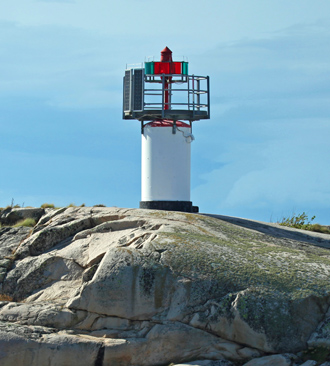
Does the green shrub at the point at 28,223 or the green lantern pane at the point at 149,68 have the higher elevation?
the green lantern pane at the point at 149,68

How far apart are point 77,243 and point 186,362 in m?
5.02

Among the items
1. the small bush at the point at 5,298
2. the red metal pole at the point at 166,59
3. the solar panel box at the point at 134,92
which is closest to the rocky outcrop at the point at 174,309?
the small bush at the point at 5,298

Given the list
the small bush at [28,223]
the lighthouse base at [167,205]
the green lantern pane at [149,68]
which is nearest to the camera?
the small bush at [28,223]

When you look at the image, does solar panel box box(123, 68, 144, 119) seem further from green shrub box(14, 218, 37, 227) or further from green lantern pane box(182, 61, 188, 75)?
green shrub box(14, 218, 37, 227)

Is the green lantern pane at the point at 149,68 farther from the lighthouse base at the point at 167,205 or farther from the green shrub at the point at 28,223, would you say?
the green shrub at the point at 28,223

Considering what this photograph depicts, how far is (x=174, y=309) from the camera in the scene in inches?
485

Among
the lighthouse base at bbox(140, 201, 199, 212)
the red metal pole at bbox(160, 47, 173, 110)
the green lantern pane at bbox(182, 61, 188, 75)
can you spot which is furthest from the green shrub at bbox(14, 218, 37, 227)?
the green lantern pane at bbox(182, 61, 188, 75)

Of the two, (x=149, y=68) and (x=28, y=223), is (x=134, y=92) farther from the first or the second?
(x=28, y=223)

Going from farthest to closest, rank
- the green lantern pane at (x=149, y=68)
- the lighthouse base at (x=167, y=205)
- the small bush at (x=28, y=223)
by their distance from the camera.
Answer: the green lantern pane at (x=149, y=68) → the lighthouse base at (x=167, y=205) → the small bush at (x=28, y=223)

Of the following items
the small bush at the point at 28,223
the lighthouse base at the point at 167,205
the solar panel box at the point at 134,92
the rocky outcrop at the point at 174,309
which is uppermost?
the solar panel box at the point at 134,92

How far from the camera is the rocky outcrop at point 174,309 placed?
11898mm

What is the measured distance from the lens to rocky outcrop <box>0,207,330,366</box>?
1190 centimetres

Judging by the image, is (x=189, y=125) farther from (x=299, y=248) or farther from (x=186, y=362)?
(x=186, y=362)

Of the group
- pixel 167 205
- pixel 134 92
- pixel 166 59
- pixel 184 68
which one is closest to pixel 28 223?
pixel 167 205
